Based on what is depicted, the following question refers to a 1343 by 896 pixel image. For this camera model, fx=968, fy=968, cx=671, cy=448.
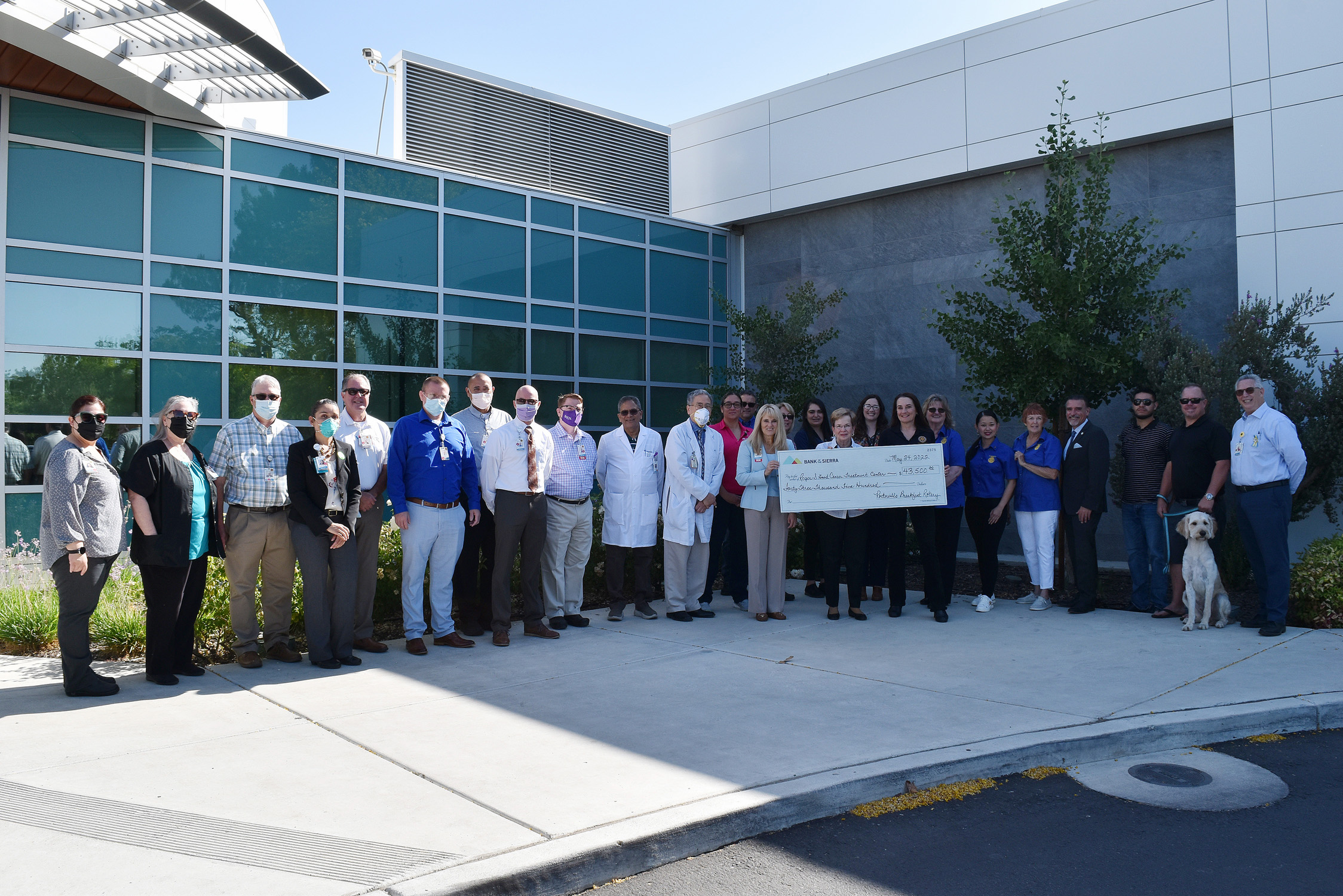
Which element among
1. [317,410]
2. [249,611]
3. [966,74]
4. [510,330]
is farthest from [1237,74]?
[249,611]

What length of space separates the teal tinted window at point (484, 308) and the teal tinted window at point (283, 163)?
211cm

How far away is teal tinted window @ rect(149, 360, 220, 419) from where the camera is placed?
10.7 m

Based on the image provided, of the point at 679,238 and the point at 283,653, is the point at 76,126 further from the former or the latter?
the point at 679,238

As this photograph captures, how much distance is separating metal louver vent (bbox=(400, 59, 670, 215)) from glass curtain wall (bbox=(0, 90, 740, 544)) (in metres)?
0.76

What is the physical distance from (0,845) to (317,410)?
354 centimetres

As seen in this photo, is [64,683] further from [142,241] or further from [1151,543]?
[1151,543]

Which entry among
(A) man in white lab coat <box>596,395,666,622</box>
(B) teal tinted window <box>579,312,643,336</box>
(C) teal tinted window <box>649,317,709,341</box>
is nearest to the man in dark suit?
(A) man in white lab coat <box>596,395,666,622</box>

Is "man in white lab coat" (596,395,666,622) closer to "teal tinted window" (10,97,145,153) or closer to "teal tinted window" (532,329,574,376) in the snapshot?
"teal tinted window" (532,329,574,376)

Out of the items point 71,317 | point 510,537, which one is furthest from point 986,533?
point 71,317

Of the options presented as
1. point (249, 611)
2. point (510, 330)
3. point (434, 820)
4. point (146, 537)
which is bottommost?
point (434, 820)

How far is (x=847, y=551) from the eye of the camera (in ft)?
29.2

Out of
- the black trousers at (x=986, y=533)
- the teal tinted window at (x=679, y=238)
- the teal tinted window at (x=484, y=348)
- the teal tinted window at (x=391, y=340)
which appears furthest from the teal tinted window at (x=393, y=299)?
the black trousers at (x=986, y=533)

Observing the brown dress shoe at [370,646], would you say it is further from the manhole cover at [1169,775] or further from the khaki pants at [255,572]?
the manhole cover at [1169,775]

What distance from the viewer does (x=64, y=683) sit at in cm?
603
